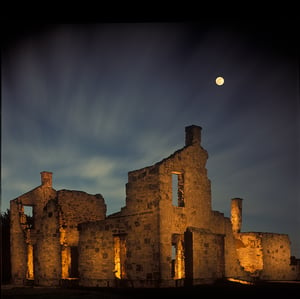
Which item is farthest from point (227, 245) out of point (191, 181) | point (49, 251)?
point (49, 251)

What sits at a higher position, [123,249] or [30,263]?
[123,249]

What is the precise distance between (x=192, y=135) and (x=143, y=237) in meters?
5.43

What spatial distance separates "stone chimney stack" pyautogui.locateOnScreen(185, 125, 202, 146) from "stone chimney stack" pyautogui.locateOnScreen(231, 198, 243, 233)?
7950 millimetres

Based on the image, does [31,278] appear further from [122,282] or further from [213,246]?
[213,246]

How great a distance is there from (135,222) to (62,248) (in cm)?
590

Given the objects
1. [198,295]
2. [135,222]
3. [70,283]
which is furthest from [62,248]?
[198,295]

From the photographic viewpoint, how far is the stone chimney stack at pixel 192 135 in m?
20.9

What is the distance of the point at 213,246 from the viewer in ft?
65.8

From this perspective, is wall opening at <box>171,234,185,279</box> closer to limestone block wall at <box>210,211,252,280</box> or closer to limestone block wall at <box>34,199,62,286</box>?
limestone block wall at <box>210,211,252,280</box>

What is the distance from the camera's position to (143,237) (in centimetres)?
1855

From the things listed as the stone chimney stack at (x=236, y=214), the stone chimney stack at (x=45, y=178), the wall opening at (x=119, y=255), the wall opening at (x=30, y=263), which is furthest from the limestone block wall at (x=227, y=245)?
the wall opening at (x=30, y=263)

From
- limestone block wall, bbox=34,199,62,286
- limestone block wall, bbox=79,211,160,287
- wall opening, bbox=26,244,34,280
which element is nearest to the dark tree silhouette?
wall opening, bbox=26,244,34,280

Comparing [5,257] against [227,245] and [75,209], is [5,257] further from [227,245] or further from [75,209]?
[227,245]

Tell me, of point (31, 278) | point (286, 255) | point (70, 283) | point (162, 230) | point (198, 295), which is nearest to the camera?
point (198, 295)
